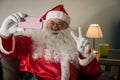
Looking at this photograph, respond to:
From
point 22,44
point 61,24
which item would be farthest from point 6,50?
point 61,24

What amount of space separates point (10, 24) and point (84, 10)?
1.44 metres

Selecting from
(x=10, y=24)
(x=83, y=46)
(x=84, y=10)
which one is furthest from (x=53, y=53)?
(x=84, y=10)

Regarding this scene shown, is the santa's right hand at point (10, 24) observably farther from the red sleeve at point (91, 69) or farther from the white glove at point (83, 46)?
the red sleeve at point (91, 69)

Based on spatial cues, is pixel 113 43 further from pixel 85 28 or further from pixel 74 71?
pixel 74 71

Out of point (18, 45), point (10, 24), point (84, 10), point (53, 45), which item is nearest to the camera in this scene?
point (10, 24)

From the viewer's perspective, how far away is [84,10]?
2439 millimetres

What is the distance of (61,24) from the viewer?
136cm

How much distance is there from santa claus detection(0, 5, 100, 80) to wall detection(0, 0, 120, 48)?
37.9 inches

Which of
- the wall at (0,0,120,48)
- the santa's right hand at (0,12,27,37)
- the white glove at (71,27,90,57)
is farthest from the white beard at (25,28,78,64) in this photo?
the wall at (0,0,120,48)

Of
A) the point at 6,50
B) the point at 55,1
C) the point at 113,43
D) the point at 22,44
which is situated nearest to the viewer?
the point at 6,50

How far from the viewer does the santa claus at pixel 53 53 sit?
1.30 meters

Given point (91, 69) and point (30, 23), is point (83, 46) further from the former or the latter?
point (30, 23)

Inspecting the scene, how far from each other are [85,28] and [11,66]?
1.38 m

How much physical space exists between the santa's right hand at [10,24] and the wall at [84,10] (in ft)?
4.12
